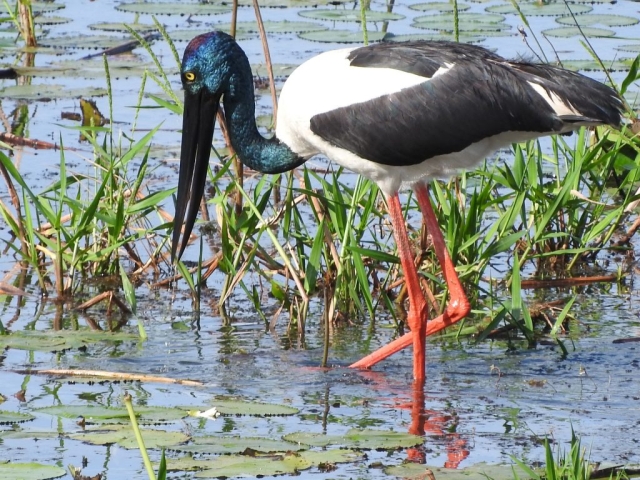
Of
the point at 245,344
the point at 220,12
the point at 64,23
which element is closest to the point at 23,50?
the point at 64,23

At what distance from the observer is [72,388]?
4977 mm

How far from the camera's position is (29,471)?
13.1 ft

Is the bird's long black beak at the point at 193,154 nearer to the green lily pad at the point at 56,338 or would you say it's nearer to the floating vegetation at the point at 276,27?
the green lily pad at the point at 56,338

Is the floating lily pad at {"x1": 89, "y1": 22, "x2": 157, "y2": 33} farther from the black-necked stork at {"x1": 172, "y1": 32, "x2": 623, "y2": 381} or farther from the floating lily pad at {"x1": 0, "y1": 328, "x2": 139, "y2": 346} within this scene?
the floating lily pad at {"x1": 0, "y1": 328, "x2": 139, "y2": 346}

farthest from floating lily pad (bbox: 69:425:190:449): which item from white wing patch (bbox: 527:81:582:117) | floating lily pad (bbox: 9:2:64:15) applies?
floating lily pad (bbox: 9:2:64:15)

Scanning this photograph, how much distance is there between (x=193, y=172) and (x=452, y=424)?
194cm

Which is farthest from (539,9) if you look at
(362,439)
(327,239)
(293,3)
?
(362,439)

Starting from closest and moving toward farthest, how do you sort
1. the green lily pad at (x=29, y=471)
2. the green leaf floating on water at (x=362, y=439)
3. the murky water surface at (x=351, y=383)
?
the green lily pad at (x=29, y=471) < the green leaf floating on water at (x=362, y=439) < the murky water surface at (x=351, y=383)

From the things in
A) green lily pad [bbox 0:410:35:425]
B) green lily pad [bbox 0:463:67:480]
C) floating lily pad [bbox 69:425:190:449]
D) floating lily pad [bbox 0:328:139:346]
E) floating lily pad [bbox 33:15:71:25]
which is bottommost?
green lily pad [bbox 0:463:67:480]

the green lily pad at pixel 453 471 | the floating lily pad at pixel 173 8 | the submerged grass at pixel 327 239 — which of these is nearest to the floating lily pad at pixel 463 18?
the floating lily pad at pixel 173 8

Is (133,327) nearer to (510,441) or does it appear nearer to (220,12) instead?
(510,441)

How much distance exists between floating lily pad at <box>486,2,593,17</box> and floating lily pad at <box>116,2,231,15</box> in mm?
2384

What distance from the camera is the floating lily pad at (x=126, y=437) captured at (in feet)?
13.9

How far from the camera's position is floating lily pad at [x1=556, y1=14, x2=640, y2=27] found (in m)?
10.8
